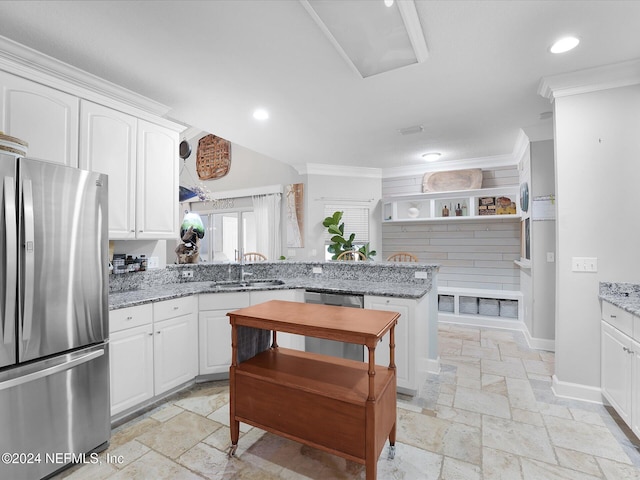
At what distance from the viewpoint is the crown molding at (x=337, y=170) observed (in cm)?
556

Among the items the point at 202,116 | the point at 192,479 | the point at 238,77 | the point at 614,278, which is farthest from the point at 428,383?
the point at 202,116

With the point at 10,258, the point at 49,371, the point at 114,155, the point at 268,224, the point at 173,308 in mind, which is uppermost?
the point at 114,155

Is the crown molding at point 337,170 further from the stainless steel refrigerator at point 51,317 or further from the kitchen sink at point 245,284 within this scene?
the stainless steel refrigerator at point 51,317

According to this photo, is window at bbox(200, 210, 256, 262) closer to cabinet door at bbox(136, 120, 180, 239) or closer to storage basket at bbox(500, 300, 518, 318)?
cabinet door at bbox(136, 120, 180, 239)

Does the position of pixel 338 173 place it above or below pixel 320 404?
above

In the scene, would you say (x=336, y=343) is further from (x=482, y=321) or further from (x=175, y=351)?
(x=482, y=321)

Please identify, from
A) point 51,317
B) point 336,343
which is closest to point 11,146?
point 51,317

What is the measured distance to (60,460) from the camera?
69.9 inches

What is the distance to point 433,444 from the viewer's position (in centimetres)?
205

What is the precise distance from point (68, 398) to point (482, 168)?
5.78 metres

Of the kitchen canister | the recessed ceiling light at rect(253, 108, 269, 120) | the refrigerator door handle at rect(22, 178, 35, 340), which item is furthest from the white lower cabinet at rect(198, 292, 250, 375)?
the recessed ceiling light at rect(253, 108, 269, 120)

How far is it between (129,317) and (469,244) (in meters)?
4.94

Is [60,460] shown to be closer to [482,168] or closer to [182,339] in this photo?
[182,339]

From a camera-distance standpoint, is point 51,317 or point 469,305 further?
point 469,305
